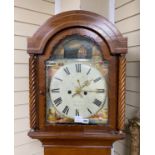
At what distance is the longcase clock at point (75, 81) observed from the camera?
1063 mm

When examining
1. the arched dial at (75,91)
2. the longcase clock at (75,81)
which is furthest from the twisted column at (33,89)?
the arched dial at (75,91)

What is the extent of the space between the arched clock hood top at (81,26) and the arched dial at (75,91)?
156mm

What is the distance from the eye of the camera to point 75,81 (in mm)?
1090

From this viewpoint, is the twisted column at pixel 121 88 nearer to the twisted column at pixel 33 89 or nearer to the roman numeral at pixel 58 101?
the roman numeral at pixel 58 101

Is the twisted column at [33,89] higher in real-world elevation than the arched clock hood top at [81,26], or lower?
lower

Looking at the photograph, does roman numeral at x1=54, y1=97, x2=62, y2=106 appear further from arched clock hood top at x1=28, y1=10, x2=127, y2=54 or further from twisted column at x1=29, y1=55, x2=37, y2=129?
arched clock hood top at x1=28, y1=10, x2=127, y2=54

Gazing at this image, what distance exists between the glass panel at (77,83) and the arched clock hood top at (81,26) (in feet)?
0.20

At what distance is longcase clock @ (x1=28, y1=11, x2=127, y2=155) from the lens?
1063 mm

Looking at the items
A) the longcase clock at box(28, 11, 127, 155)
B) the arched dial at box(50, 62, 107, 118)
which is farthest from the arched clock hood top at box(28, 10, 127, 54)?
the arched dial at box(50, 62, 107, 118)

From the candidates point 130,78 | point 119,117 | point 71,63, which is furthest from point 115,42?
point 130,78

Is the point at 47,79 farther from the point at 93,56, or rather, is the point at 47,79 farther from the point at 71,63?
the point at 93,56

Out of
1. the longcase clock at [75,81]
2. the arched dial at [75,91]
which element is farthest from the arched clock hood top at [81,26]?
the arched dial at [75,91]

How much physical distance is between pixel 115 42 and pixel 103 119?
1.27 feet

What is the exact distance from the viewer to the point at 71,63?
109 centimetres
